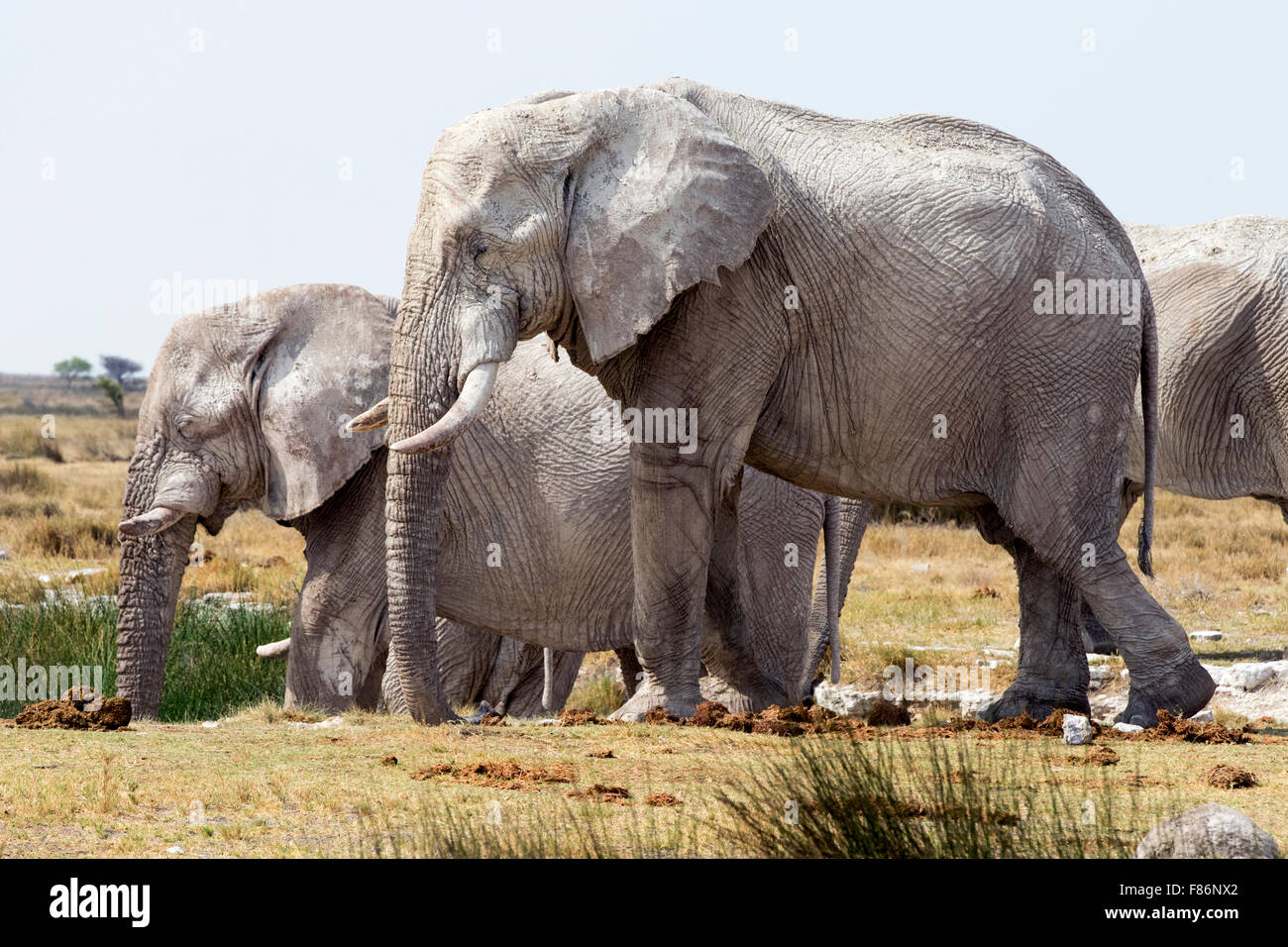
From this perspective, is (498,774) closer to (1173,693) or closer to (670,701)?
(670,701)

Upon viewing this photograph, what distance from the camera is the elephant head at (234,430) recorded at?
33.8 feet

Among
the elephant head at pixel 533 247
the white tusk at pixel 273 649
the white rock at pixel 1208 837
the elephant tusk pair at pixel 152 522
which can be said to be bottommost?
the white tusk at pixel 273 649

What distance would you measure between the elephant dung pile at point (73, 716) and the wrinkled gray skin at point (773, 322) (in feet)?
4.62

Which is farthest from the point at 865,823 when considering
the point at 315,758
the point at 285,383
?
the point at 285,383

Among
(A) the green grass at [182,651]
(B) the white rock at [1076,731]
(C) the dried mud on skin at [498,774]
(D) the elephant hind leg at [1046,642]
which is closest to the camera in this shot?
(C) the dried mud on skin at [498,774]

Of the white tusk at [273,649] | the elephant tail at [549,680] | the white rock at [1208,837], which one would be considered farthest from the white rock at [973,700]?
the white rock at [1208,837]

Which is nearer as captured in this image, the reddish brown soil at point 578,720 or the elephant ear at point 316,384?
the reddish brown soil at point 578,720

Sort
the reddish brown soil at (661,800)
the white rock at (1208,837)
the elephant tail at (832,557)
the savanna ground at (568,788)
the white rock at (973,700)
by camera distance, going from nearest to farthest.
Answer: the white rock at (1208,837) < the savanna ground at (568,788) < the reddish brown soil at (661,800) < the elephant tail at (832,557) < the white rock at (973,700)

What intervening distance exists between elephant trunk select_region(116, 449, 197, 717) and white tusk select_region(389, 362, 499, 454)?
3.28 metres

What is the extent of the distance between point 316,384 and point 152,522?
3.94ft

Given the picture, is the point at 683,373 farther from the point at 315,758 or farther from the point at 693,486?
the point at 315,758

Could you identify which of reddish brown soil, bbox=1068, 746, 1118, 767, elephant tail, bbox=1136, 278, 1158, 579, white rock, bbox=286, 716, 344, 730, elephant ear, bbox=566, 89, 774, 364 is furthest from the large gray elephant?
reddish brown soil, bbox=1068, 746, 1118, 767

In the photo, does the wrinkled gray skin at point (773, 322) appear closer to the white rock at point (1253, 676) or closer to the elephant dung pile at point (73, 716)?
the elephant dung pile at point (73, 716)

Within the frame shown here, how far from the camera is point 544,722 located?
8.94 meters
